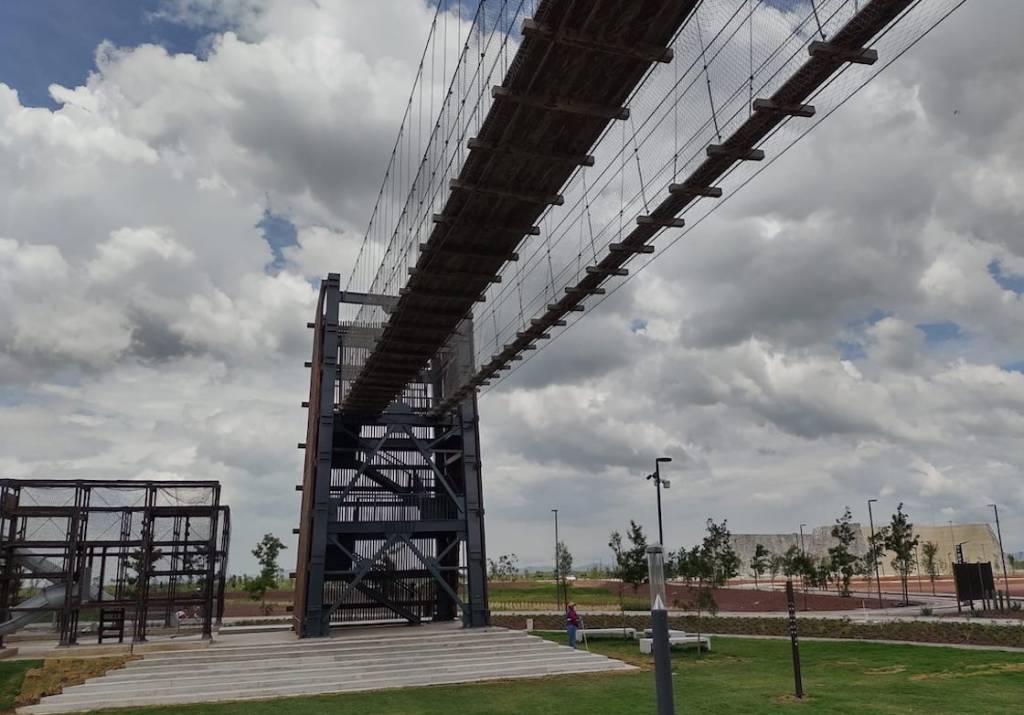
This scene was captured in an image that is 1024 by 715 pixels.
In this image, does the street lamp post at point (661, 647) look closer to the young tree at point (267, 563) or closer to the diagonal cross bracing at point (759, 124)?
the diagonal cross bracing at point (759, 124)

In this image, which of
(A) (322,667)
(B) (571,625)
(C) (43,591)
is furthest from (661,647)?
(C) (43,591)

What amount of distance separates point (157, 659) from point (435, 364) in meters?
13.5

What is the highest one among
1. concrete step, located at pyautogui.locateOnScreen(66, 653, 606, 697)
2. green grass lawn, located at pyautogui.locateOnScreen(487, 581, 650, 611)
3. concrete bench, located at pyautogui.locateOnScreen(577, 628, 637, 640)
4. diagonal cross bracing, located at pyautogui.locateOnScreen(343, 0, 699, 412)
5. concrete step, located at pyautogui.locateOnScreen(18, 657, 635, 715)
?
diagonal cross bracing, located at pyautogui.locateOnScreen(343, 0, 699, 412)

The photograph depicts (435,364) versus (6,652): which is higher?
(435,364)

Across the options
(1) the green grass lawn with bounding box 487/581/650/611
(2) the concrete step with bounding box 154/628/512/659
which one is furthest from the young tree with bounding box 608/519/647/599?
(2) the concrete step with bounding box 154/628/512/659

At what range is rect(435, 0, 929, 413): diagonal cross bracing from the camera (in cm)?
802

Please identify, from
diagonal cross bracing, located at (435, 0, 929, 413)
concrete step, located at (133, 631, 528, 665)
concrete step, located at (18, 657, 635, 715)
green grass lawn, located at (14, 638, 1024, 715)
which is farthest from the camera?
concrete step, located at (133, 631, 528, 665)

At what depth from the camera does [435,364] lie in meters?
28.7

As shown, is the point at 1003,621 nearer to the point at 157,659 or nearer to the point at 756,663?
the point at 756,663

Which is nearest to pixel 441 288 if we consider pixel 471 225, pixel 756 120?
pixel 471 225

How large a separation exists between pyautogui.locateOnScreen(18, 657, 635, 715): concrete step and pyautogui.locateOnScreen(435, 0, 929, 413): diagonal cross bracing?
35.3 ft

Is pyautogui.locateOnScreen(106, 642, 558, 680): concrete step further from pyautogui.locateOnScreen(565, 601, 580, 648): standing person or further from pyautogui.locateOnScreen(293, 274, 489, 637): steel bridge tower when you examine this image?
pyautogui.locateOnScreen(293, 274, 489, 637): steel bridge tower

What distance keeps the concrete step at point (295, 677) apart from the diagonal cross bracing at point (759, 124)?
11163mm

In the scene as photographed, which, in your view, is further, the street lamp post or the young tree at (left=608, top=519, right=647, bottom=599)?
the young tree at (left=608, top=519, right=647, bottom=599)
